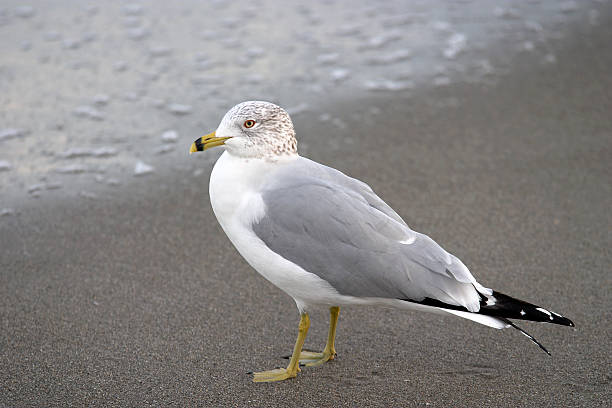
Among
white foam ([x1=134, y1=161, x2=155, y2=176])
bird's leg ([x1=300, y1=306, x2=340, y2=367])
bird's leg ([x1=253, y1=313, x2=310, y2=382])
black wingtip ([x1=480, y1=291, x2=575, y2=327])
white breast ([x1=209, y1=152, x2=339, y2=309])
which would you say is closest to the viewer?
black wingtip ([x1=480, y1=291, x2=575, y2=327])

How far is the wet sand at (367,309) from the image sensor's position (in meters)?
3.07

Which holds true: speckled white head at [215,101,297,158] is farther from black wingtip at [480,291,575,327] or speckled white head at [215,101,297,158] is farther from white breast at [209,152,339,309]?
black wingtip at [480,291,575,327]

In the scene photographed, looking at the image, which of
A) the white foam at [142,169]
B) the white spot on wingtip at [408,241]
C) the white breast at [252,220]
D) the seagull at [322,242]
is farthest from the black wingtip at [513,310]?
the white foam at [142,169]

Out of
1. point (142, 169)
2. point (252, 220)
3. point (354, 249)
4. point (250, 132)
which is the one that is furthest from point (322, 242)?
point (142, 169)

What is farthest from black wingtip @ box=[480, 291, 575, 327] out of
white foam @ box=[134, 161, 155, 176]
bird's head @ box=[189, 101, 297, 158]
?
white foam @ box=[134, 161, 155, 176]

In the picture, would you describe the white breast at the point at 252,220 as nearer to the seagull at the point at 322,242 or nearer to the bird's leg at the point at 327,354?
the seagull at the point at 322,242

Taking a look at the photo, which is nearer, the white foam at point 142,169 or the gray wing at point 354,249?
the gray wing at point 354,249

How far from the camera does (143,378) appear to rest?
3.10m

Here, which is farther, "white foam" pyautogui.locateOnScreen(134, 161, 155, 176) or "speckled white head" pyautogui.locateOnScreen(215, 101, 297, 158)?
"white foam" pyautogui.locateOnScreen(134, 161, 155, 176)

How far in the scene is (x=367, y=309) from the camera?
3709 mm

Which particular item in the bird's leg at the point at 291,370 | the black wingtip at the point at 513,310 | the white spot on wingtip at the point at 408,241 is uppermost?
the white spot on wingtip at the point at 408,241

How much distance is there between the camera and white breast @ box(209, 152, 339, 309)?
299 centimetres

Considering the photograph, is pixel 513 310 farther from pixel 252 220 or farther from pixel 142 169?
pixel 142 169

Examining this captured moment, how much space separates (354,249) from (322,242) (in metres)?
0.14
